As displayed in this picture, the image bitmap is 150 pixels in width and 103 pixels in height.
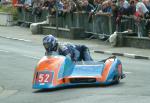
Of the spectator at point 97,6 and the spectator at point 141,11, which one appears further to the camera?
the spectator at point 97,6

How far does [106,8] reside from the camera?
30.6 meters

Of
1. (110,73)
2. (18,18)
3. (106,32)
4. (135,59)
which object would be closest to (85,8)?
(106,32)

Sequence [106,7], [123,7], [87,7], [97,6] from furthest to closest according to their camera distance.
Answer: [87,7] < [97,6] < [106,7] < [123,7]

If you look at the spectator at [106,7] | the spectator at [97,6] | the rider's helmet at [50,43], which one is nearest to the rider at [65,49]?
the rider's helmet at [50,43]

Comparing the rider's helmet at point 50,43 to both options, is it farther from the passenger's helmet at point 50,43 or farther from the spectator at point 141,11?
the spectator at point 141,11

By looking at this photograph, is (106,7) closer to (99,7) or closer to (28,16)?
(99,7)

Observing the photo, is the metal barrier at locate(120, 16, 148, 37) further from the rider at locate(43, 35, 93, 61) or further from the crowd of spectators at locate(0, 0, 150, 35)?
the rider at locate(43, 35, 93, 61)

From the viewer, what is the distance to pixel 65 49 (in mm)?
16047

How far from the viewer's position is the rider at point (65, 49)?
1574 cm

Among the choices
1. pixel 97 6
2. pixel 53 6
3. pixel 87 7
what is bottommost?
pixel 53 6

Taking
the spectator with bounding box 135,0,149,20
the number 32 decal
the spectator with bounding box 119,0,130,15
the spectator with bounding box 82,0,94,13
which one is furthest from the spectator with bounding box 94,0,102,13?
the number 32 decal

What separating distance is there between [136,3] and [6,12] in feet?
64.7

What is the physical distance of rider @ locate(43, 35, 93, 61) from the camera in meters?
15.7

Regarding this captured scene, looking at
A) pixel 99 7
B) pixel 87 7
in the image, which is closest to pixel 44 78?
pixel 99 7
